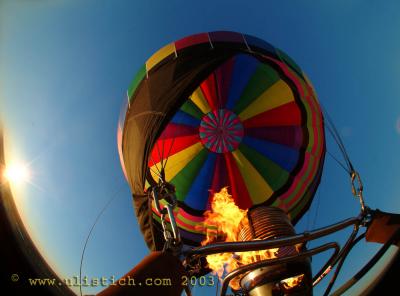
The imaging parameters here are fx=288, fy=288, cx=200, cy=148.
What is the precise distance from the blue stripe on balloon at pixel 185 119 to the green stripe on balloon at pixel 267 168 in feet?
2.81

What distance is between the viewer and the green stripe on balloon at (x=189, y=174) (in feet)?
15.9

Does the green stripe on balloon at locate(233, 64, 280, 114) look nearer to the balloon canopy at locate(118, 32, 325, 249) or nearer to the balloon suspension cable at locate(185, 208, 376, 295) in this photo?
the balloon canopy at locate(118, 32, 325, 249)

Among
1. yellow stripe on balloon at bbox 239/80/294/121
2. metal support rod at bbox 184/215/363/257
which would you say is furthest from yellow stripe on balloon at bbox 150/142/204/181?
metal support rod at bbox 184/215/363/257

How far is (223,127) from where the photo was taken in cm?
461

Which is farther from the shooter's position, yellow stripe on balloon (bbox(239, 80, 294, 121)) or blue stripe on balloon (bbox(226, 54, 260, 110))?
yellow stripe on balloon (bbox(239, 80, 294, 121))

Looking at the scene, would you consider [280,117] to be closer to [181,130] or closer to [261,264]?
[181,130]

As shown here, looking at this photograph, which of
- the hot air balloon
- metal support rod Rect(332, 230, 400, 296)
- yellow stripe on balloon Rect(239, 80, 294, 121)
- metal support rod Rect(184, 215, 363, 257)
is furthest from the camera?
yellow stripe on balloon Rect(239, 80, 294, 121)

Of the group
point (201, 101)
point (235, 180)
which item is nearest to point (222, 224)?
point (235, 180)

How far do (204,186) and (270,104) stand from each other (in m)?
1.77

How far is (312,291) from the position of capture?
2016 mm

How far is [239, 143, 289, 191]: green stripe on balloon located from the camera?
4754 millimetres

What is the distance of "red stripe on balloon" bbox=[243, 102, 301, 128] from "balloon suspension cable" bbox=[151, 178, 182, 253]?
10.7 ft

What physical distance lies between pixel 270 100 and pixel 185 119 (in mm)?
1464

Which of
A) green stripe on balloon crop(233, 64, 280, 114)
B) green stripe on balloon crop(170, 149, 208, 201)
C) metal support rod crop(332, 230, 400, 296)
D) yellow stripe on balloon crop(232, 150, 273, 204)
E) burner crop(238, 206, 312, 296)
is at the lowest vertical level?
metal support rod crop(332, 230, 400, 296)
